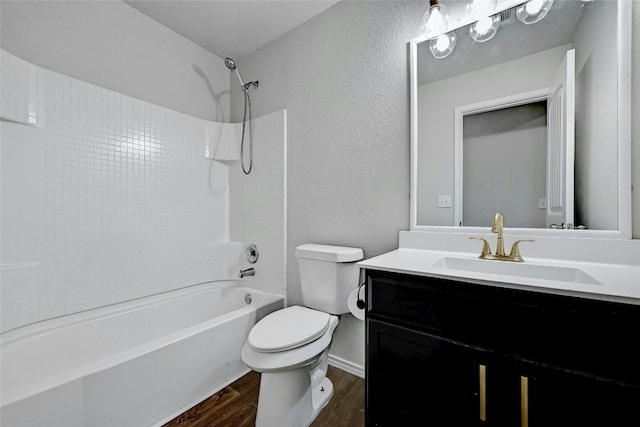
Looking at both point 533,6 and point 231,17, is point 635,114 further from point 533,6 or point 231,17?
point 231,17

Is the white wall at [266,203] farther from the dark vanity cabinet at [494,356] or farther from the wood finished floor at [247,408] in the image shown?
the dark vanity cabinet at [494,356]

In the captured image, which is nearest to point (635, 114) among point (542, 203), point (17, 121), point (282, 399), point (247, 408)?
point (542, 203)

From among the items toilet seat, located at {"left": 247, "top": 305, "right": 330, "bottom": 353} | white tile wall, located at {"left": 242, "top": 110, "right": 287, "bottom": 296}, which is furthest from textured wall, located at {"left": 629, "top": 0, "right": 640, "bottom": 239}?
white tile wall, located at {"left": 242, "top": 110, "right": 287, "bottom": 296}

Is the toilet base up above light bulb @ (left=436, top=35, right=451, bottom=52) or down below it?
below

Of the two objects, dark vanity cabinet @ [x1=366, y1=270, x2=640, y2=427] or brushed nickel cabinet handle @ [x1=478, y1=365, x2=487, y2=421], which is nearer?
dark vanity cabinet @ [x1=366, y1=270, x2=640, y2=427]

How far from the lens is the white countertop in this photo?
69 cm

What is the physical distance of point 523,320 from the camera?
77 centimetres

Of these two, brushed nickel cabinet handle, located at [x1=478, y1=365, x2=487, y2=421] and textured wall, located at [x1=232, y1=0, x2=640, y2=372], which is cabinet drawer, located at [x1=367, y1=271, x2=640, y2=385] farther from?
textured wall, located at [x1=232, y1=0, x2=640, y2=372]

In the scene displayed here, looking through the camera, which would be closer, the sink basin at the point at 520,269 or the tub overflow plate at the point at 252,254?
the sink basin at the point at 520,269

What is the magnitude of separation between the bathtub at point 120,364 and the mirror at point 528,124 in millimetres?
1356

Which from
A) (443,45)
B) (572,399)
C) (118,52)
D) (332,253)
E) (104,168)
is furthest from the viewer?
(118,52)

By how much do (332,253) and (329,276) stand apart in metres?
0.14

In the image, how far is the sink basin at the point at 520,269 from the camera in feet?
3.07

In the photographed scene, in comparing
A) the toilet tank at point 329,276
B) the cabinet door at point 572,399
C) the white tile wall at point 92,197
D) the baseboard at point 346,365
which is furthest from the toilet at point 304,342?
the white tile wall at point 92,197
